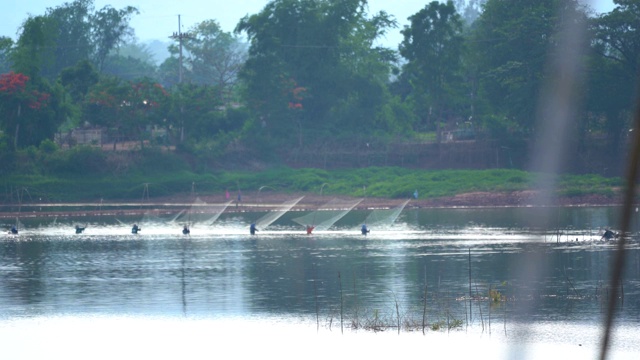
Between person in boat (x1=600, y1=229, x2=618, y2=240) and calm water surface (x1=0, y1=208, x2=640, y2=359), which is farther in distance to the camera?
person in boat (x1=600, y1=229, x2=618, y2=240)

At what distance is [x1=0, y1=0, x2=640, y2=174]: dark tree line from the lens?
249 ft

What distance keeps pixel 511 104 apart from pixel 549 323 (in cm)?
5137

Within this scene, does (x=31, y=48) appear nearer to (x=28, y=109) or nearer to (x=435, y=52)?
(x=28, y=109)

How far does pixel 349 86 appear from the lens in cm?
8688

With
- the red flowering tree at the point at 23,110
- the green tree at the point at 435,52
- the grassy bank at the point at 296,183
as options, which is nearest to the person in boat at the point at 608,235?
the grassy bank at the point at 296,183

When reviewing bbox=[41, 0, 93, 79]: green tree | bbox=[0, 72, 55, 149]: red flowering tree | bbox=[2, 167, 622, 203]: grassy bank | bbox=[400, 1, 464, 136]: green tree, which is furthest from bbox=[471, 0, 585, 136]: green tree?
bbox=[41, 0, 93, 79]: green tree

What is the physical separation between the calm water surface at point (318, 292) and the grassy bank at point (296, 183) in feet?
45.5

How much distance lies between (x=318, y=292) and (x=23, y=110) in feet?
153

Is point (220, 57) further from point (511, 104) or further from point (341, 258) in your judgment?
point (341, 258)

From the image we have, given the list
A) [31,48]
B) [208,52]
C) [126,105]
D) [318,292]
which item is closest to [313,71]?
[126,105]

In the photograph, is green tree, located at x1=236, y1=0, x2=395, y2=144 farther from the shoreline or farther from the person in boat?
the person in boat

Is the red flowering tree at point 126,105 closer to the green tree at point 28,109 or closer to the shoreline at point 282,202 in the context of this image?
the green tree at point 28,109

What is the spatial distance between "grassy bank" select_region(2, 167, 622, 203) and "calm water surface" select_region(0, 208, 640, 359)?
13872 millimetres

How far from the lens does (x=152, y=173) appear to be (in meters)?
77.6
